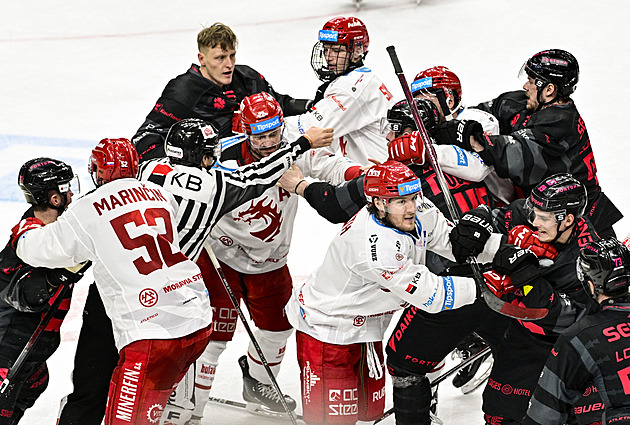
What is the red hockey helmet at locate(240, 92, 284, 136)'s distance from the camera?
3785 mm

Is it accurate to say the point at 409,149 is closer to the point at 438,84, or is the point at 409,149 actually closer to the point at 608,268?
the point at 438,84

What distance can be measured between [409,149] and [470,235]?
0.55 metres

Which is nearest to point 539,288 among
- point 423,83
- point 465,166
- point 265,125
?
point 465,166

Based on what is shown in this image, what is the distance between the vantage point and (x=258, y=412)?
4.22 meters

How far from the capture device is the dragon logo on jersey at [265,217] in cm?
399

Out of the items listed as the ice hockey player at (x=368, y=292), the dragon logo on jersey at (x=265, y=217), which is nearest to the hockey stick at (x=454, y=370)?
the ice hockey player at (x=368, y=292)

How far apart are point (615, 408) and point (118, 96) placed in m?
6.50

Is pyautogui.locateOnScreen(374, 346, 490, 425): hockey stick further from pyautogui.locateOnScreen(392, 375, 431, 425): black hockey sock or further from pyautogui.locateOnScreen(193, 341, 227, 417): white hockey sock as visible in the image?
pyautogui.locateOnScreen(193, 341, 227, 417): white hockey sock

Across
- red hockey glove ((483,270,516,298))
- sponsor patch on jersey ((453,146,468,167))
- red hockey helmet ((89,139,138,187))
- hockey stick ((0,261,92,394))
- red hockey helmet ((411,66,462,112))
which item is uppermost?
red hockey helmet ((411,66,462,112))

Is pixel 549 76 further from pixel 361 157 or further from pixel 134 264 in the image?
pixel 134 264

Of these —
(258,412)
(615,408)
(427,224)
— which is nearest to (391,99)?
(427,224)

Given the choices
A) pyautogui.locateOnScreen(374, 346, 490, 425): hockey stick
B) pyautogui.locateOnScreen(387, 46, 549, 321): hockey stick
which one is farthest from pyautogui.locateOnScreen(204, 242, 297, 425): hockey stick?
pyautogui.locateOnScreen(387, 46, 549, 321): hockey stick

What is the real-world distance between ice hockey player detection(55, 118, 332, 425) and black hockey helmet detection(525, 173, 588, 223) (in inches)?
41.4

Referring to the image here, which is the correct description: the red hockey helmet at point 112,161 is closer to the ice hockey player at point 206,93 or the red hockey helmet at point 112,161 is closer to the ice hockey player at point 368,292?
the ice hockey player at point 368,292
